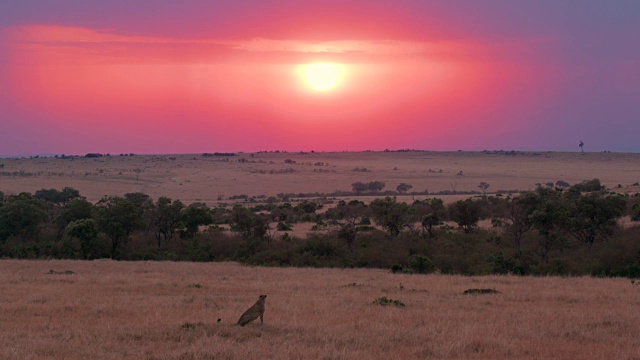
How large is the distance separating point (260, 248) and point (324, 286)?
16090 mm

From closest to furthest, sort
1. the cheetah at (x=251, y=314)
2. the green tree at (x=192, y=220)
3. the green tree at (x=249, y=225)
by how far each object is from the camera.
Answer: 1. the cheetah at (x=251, y=314)
2. the green tree at (x=249, y=225)
3. the green tree at (x=192, y=220)

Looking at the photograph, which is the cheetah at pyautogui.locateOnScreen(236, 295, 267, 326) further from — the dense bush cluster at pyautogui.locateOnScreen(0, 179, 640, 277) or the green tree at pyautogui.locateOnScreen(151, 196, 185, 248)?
the green tree at pyautogui.locateOnScreen(151, 196, 185, 248)

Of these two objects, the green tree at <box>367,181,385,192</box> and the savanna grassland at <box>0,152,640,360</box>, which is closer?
the savanna grassland at <box>0,152,640,360</box>

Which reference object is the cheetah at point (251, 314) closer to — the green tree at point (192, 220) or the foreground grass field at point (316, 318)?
the foreground grass field at point (316, 318)

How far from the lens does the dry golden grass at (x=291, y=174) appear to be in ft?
347

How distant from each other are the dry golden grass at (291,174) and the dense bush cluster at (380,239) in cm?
3995

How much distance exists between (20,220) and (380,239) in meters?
22.2

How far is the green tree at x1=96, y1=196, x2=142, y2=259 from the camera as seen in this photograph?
3969 cm

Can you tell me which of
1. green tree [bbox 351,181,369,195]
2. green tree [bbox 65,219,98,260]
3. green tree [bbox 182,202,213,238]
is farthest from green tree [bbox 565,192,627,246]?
green tree [bbox 351,181,369,195]

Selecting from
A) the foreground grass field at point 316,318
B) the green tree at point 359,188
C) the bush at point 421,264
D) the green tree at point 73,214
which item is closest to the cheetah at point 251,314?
the foreground grass field at point 316,318

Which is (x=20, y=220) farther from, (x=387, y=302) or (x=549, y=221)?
(x=387, y=302)

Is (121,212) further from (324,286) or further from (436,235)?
(324,286)

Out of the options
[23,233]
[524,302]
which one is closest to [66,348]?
[524,302]

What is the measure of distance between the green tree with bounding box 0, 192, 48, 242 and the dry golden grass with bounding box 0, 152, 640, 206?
131 feet
